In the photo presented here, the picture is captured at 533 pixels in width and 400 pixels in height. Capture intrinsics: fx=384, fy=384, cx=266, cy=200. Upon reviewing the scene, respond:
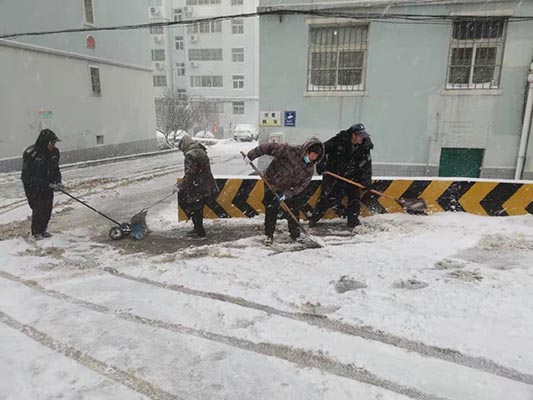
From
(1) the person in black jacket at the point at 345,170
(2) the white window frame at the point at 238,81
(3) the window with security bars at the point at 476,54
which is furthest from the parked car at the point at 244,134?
(1) the person in black jacket at the point at 345,170

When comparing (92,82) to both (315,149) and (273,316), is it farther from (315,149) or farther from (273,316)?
(273,316)

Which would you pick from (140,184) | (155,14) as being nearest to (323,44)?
(140,184)

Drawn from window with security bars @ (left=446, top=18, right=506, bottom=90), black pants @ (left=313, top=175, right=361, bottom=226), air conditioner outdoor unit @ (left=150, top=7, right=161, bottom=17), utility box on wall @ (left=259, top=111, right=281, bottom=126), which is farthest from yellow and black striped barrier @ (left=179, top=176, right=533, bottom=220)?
air conditioner outdoor unit @ (left=150, top=7, right=161, bottom=17)

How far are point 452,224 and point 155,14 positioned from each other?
42673 millimetres

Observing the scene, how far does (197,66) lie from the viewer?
40.6 metres

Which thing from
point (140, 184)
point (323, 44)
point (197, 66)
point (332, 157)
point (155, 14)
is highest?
point (155, 14)

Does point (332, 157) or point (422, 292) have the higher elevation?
point (332, 157)

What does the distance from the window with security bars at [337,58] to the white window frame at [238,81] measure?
31.7 meters

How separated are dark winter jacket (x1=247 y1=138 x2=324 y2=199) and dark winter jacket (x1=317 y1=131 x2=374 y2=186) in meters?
0.80

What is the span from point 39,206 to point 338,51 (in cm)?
739

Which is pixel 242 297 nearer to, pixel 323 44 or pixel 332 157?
pixel 332 157

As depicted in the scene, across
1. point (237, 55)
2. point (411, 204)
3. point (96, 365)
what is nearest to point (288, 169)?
point (411, 204)

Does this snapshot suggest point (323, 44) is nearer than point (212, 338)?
No

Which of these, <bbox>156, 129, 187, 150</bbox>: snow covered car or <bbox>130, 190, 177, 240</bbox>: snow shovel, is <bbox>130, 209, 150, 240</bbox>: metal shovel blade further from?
<bbox>156, 129, 187, 150</bbox>: snow covered car
